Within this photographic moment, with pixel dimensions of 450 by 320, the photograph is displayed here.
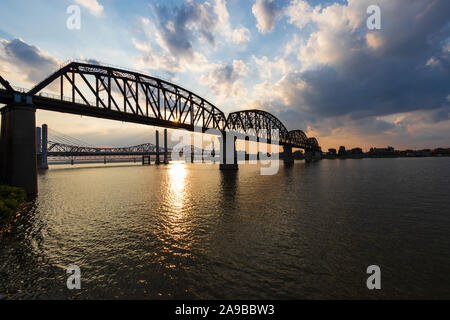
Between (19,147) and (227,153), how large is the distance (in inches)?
2485

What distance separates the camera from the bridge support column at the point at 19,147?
26.5 meters

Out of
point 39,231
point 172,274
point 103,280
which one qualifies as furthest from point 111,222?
point 172,274

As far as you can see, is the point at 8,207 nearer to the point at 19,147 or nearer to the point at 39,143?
the point at 19,147

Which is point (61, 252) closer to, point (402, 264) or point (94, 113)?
point (402, 264)

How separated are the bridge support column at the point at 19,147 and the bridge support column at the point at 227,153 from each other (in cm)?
5974

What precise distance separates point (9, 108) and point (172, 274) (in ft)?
124

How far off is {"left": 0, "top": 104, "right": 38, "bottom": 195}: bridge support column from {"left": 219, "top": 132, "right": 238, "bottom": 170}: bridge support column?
5974 cm

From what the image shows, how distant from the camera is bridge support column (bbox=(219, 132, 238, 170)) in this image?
7988cm

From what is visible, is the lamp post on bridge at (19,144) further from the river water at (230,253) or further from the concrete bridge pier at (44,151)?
the concrete bridge pier at (44,151)

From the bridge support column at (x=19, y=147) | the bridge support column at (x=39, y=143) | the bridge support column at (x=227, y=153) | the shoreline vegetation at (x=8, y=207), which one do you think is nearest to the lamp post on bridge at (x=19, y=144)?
the bridge support column at (x=19, y=147)

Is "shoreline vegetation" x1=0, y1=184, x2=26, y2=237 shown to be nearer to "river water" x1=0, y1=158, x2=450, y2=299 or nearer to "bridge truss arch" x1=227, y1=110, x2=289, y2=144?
"river water" x1=0, y1=158, x2=450, y2=299

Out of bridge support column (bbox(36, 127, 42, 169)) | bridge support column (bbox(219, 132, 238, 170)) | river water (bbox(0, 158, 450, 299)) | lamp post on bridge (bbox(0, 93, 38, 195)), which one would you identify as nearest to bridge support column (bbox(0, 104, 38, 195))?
lamp post on bridge (bbox(0, 93, 38, 195))

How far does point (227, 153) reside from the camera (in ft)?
268

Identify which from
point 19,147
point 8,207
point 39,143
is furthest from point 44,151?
point 8,207
